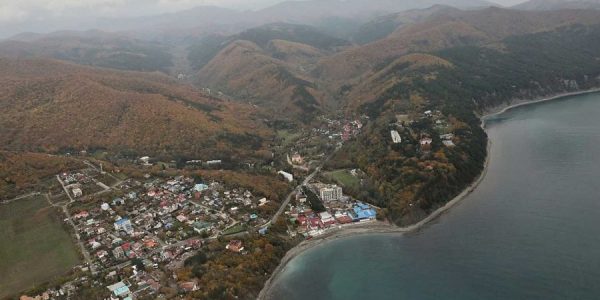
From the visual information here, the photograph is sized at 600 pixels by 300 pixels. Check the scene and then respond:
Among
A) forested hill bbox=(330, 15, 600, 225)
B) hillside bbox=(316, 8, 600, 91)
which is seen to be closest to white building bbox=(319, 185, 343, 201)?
forested hill bbox=(330, 15, 600, 225)

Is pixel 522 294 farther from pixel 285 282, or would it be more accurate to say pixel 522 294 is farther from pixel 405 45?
pixel 405 45

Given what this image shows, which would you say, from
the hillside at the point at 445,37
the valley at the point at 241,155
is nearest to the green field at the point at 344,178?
the valley at the point at 241,155

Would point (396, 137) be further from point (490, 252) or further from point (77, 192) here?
point (77, 192)

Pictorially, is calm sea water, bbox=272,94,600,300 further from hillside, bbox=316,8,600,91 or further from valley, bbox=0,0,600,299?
hillside, bbox=316,8,600,91

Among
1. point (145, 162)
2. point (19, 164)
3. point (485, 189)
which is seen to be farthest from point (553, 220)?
point (19, 164)

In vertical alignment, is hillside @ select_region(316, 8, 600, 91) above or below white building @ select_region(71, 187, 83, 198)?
above

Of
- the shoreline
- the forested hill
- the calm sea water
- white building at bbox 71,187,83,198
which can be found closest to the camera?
the calm sea water
